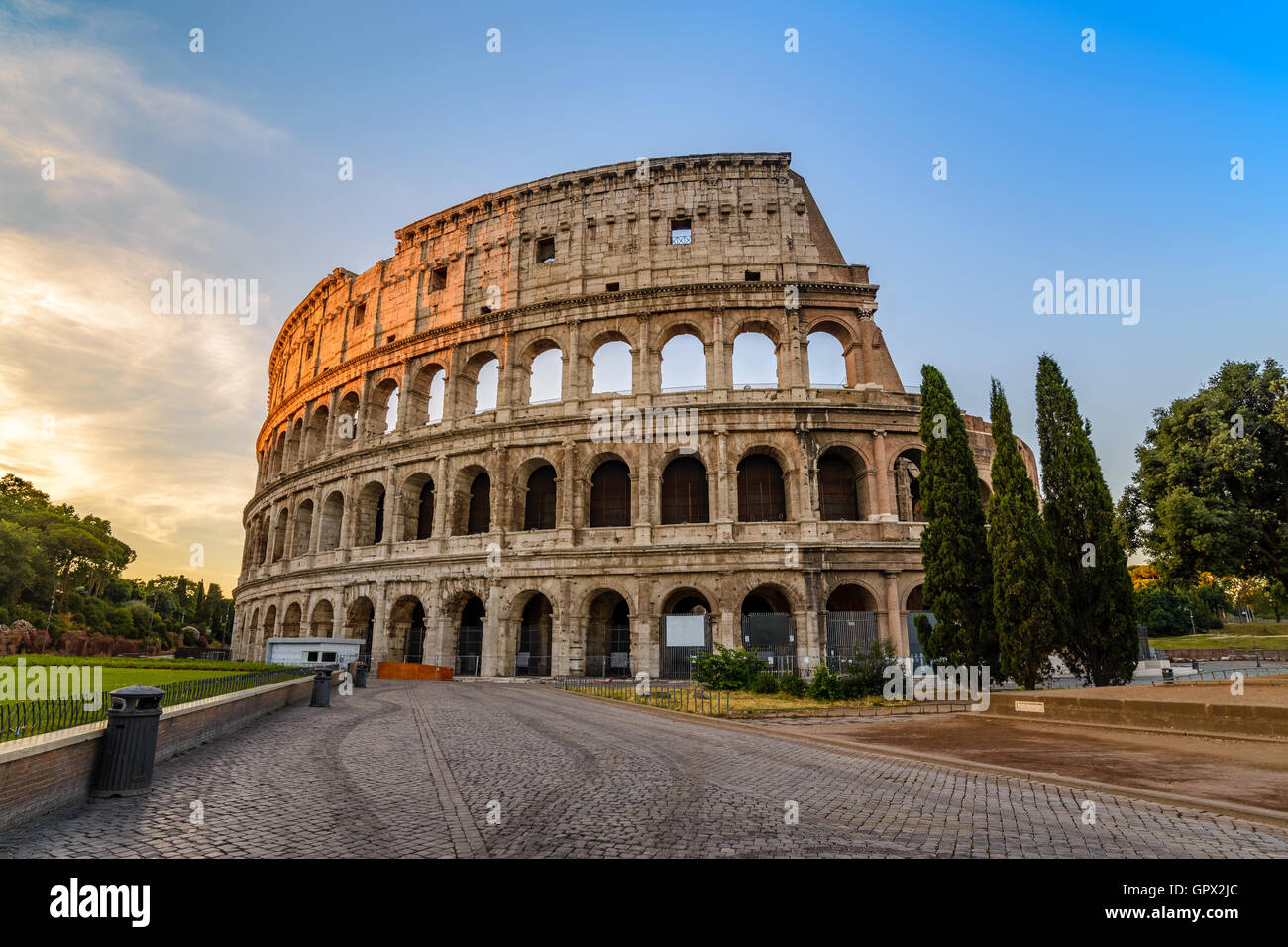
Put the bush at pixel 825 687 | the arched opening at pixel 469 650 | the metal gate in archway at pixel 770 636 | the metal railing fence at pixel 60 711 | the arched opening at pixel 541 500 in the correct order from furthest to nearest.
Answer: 1. the arched opening at pixel 541 500
2. the arched opening at pixel 469 650
3. the metal gate in archway at pixel 770 636
4. the bush at pixel 825 687
5. the metal railing fence at pixel 60 711

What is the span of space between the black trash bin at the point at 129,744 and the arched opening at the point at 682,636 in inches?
638

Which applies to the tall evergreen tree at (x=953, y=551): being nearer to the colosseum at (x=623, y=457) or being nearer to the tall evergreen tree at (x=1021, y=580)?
the tall evergreen tree at (x=1021, y=580)

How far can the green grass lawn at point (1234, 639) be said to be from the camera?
54031mm

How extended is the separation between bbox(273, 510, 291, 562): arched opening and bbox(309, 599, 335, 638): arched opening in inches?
259

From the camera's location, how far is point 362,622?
31109mm

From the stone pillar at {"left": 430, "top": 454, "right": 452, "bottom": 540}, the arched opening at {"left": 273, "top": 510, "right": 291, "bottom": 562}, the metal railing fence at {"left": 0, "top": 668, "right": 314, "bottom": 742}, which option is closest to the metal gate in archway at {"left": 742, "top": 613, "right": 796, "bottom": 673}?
the stone pillar at {"left": 430, "top": 454, "right": 452, "bottom": 540}

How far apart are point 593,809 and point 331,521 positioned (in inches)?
1273

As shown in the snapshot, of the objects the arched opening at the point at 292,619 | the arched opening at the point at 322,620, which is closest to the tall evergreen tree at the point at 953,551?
the arched opening at the point at 322,620

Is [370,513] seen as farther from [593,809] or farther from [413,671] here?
[593,809]

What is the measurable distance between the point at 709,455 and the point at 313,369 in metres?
26.4

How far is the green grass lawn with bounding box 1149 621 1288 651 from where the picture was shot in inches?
2127

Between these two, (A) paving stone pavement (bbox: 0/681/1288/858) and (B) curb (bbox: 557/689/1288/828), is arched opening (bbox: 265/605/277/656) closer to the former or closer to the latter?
(A) paving stone pavement (bbox: 0/681/1288/858)

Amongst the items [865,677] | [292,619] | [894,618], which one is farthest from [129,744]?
[292,619]

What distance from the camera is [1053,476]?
1928 centimetres
